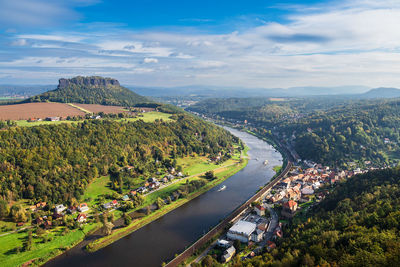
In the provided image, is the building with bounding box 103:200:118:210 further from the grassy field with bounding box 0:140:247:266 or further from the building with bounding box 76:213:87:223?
the building with bounding box 76:213:87:223

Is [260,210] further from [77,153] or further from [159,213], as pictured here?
[77,153]

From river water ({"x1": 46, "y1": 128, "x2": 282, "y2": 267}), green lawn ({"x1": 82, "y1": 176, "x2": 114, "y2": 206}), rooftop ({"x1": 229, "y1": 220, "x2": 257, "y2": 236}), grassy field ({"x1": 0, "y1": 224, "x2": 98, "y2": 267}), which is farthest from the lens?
green lawn ({"x1": 82, "y1": 176, "x2": 114, "y2": 206})

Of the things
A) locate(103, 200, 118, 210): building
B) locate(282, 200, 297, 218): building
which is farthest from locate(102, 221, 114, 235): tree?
locate(282, 200, 297, 218): building

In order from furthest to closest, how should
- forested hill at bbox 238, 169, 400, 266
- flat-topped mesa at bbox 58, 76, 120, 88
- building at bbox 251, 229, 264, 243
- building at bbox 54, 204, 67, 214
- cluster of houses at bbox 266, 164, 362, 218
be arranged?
flat-topped mesa at bbox 58, 76, 120, 88
cluster of houses at bbox 266, 164, 362, 218
building at bbox 54, 204, 67, 214
building at bbox 251, 229, 264, 243
forested hill at bbox 238, 169, 400, 266

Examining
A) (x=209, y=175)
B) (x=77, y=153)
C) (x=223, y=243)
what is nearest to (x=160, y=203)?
(x=223, y=243)

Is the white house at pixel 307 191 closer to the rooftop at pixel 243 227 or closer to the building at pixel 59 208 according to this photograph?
the rooftop at pixel 243 227

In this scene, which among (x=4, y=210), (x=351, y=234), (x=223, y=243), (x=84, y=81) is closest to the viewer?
(x=351, y=234)
